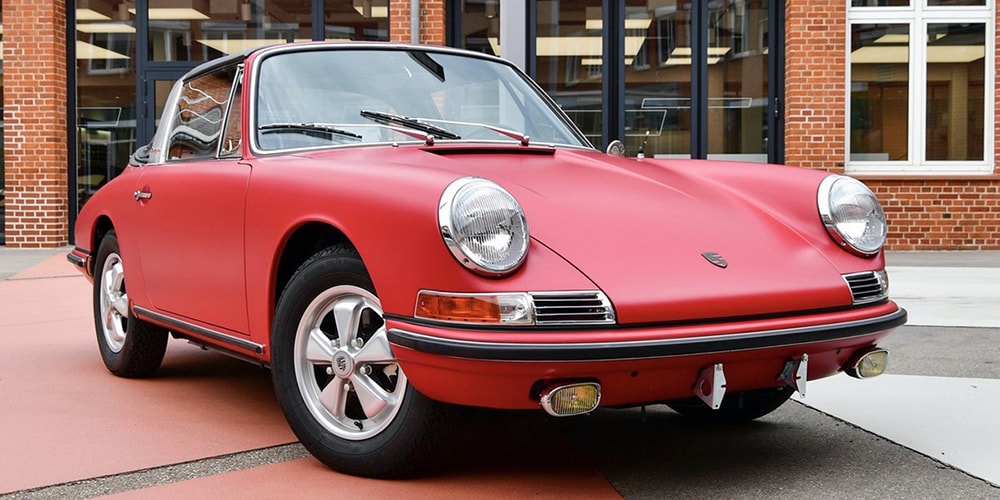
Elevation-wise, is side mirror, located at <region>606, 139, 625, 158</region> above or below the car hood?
above

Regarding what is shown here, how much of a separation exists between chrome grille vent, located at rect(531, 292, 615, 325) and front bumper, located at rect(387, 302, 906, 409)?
0.03 metres

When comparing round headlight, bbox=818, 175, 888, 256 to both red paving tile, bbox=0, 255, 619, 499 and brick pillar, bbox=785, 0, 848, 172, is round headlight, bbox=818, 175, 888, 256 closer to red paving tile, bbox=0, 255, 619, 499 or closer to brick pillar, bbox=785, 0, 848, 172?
red paving tile, bbox=0, 255, 619, 499

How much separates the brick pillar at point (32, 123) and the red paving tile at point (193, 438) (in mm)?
7845

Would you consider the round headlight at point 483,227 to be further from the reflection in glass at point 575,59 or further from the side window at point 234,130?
the reflection in glass at point 575,59

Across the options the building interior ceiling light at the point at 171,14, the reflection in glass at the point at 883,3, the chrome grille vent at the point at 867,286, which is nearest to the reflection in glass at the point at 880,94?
the reflection in glass at the point at 883,3

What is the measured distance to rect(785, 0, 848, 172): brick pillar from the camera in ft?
39.1

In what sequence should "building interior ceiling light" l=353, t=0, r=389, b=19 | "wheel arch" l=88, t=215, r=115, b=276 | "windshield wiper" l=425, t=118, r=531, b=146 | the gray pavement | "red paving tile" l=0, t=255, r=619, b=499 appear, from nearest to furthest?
"red paving tile" l=0, t=255, r=619, b=499
"windshield wiper" l=425, t=118, r=531, b=146
"wheel arch" l=88, t=215, r=115, b=276
the gray pavement
"building interior ceiling light" l=353, t=0, r=389, b=19

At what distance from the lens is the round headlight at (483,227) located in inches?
107

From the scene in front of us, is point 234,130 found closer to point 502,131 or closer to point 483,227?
point 502,131

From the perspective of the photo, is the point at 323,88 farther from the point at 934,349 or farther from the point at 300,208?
the point at 934,349

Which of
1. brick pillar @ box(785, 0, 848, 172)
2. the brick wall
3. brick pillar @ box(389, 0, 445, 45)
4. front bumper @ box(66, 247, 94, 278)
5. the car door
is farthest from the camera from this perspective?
brick pillar @ box(389, 0, 445, 45)

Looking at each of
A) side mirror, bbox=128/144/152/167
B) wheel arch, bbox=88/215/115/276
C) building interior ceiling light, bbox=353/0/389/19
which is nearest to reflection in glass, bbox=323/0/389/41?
building interior ceiling light, bbox=353/0/389/19

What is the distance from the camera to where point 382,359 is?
3.02 meters

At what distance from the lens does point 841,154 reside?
12016 millimetres
